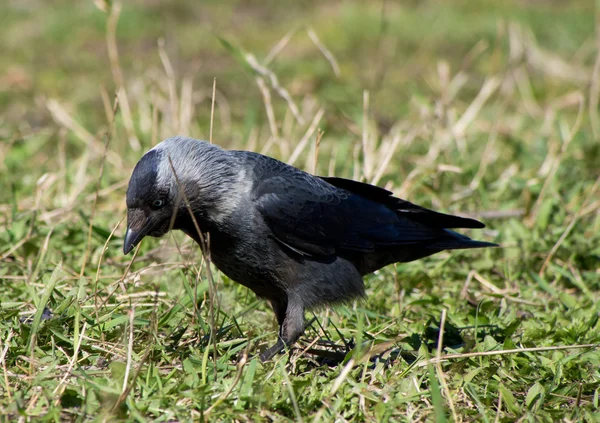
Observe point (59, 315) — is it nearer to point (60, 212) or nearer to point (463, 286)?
point (60, 212)

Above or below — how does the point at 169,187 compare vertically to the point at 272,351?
above

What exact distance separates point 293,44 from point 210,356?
296 inches

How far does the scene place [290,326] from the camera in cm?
372

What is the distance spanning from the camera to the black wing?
3.85 m

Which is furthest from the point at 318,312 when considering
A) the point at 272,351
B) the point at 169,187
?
the point at 169,187

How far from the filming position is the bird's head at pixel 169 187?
Answer: 3.62 m

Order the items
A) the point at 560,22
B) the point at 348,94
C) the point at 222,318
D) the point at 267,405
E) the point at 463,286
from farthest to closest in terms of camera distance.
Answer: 1. the point at 560,22
2. the point at 348,94
3. the point at 463,286
4. the point at 222,318
5. the point at 267,405

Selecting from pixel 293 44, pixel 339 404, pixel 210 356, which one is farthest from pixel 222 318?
pixel 293 44

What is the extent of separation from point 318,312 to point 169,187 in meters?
1.02

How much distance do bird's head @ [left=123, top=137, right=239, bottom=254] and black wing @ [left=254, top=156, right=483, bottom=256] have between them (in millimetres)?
259

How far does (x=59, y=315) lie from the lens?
3521mm

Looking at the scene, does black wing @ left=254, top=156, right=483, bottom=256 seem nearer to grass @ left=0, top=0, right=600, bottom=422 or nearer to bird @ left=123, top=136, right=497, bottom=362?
bird @ left=123, top=136, right=497, bottom=362

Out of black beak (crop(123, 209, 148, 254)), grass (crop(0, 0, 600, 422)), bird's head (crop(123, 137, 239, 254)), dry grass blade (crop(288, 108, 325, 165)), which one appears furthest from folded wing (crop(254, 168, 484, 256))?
dry grass blade (crop(288, 108, 325, 165))

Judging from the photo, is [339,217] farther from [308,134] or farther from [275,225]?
[308,134]
